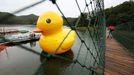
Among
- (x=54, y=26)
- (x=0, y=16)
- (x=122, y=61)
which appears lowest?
(x=122, y=61)

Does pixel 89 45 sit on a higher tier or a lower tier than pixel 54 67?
higher

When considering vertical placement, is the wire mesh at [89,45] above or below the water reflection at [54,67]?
above

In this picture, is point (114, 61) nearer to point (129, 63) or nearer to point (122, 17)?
point (129, 63)

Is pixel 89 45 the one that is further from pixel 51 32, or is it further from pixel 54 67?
pixel 51 32

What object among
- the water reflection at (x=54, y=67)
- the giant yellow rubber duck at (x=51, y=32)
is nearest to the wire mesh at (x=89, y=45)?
the water reflection at (x=54, y=67)

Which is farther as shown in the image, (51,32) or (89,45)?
(51,32)

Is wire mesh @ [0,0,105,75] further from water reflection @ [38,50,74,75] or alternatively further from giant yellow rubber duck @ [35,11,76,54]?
giant yellow rubber duck @ [35,11,76,54]

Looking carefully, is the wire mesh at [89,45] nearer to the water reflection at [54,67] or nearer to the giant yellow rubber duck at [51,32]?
the water reflection at [54,67]

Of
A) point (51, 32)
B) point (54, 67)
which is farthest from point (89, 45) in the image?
point (51, 32)

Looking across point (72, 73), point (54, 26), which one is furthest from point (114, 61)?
point (54, 26)

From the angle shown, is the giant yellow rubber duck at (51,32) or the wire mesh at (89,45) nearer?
the wire mesh at (89,45)

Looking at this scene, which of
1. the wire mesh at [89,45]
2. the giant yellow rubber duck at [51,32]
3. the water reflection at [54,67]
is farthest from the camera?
the giant yellow rubber duck at [51,32]

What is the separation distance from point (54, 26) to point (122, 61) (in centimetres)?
475

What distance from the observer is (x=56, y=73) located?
709cm
